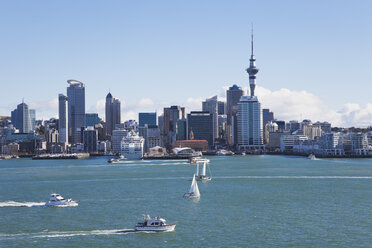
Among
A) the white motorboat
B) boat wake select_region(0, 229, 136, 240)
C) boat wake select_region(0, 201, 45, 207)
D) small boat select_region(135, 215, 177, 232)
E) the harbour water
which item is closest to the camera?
the harbour water

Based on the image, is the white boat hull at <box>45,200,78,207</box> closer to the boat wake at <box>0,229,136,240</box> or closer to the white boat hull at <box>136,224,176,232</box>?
the boat wake at <box>0,229,136,240</box>

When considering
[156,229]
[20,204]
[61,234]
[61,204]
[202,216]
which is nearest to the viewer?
[61,234]

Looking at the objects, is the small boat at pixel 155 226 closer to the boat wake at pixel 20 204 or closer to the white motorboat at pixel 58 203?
the white motorboat at pixel 58 203

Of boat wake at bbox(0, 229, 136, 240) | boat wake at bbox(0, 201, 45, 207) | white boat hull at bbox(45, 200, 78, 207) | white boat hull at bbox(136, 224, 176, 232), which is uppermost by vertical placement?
white boat hull at bbox(45, 200, 78, 207)

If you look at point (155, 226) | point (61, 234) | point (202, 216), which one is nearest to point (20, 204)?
point (61, 234)

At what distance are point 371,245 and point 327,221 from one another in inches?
320

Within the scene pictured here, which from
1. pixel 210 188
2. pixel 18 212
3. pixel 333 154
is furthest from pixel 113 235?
pixel 333 154

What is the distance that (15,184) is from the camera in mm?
83438

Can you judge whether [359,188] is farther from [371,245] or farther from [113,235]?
[113,235]

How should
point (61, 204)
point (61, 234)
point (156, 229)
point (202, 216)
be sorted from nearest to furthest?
1. point (61, 234)
2. point (156, 229)
3. point (202, 216)
4. point (61, 204)

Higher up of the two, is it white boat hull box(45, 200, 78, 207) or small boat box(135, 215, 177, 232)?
white boat hull box(45, 200, 78, 207)

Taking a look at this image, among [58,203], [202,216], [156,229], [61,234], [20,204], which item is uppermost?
[58,203]

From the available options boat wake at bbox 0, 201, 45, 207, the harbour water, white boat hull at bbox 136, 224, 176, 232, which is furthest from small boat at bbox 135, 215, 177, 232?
boat wake at bbox 0, 201, 45, 207

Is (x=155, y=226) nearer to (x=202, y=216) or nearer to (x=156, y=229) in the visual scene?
(x=156, y=229)
